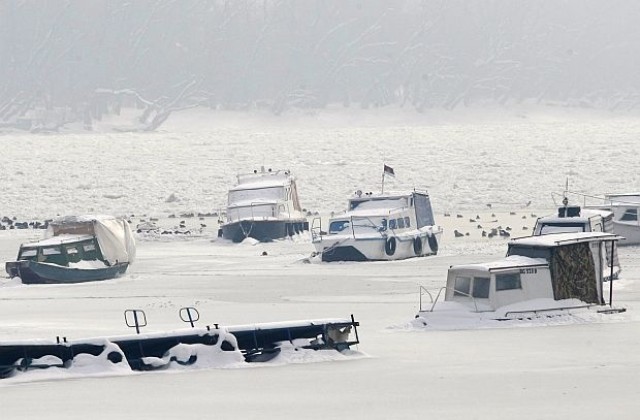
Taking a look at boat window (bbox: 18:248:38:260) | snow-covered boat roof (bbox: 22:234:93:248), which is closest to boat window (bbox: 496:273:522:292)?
A: boat window (bbox: 18:248:38:260)

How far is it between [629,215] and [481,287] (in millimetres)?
24052

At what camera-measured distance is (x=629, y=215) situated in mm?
54719

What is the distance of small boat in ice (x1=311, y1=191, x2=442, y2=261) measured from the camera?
161ft

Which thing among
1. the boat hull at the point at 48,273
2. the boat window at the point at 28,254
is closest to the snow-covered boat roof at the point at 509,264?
the boat hull at the point at 48,273

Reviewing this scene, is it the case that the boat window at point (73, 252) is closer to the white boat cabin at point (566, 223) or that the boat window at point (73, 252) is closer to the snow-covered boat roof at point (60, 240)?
the snow-covered boat roof at point (60, 240)

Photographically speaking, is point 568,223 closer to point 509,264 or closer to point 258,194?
point 509,264

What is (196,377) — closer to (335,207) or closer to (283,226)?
(283,226)

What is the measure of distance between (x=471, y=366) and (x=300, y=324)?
3298 mm

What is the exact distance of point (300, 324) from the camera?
1083 inches

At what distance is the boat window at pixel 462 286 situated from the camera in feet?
105

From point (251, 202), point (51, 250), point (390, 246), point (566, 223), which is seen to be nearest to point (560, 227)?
point (566, 223)

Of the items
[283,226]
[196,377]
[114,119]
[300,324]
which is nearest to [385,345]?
[300,324]

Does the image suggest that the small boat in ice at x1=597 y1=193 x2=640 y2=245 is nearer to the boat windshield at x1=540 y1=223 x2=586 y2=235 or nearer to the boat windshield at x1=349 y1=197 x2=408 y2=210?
the boat windshield at x1=349 y1=197 x2=408 y2=210

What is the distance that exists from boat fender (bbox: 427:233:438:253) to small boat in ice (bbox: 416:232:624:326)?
1723cm
